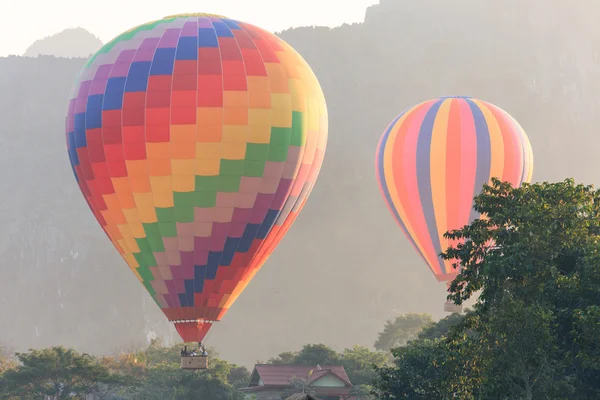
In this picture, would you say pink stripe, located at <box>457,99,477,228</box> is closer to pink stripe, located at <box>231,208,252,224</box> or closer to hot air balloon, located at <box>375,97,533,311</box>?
hot air balloon, located at <box>375,97,533,311</box>

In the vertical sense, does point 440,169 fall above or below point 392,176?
below

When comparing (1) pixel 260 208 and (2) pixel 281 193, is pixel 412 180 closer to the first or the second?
(2) pixel 281 193

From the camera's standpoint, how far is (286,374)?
90688 millimetres

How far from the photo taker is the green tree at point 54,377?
73562 mm

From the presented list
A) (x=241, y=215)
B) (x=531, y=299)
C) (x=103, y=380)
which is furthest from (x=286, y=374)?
(x=531, y=299)

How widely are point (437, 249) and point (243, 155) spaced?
2498 cm

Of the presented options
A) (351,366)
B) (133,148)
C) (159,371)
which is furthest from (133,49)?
(351,366)

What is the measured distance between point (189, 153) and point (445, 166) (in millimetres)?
27634

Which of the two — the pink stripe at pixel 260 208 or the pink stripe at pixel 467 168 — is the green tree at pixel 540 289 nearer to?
the pink stripe at pixel 260 208

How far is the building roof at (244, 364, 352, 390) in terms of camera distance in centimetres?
8712

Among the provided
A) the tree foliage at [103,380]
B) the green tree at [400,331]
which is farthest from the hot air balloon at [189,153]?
the green tree at [400,331]

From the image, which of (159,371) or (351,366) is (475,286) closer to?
(159,371)

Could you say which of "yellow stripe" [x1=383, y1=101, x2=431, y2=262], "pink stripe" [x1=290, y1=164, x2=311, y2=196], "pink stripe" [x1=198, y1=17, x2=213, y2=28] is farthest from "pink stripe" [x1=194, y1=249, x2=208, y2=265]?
"yellow stripe" [x1=383, y1=101, x2=431, y2=262]

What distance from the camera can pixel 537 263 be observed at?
29734 millimetres
